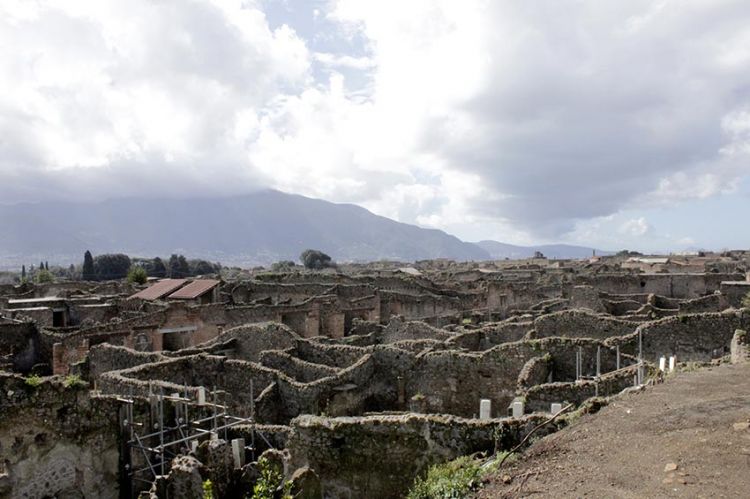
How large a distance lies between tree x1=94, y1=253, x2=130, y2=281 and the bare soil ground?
136195 mm

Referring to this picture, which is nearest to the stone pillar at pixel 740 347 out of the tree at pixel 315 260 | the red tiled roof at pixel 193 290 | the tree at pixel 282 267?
the red tiled roof at pixel 193 290

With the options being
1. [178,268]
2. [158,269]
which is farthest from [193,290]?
[158,269]

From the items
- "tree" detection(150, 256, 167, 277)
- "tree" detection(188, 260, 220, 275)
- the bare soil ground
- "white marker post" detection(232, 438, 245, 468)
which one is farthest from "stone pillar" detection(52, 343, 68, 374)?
"tree" detection(188, 260, 220, 275)

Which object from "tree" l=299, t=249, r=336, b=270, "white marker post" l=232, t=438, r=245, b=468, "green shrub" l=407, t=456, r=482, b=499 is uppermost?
"tree" l=299, t=249, r=336, b=270

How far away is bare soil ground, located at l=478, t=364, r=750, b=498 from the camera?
7618 millimetres

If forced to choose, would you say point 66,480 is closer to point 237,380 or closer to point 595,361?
point 237,380

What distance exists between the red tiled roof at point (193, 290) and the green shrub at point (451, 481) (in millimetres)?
38263

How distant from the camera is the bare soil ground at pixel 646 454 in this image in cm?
762

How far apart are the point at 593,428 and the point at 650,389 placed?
2880 millimetres

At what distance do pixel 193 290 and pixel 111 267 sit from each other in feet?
343

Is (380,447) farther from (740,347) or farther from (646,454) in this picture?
(740,347)

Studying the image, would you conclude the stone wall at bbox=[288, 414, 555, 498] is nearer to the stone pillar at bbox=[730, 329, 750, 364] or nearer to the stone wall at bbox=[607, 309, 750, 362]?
the stone pillar at bbox=[730, 329, 750, 364]

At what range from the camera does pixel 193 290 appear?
1866 inches

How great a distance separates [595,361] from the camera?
685 inches
